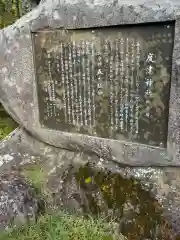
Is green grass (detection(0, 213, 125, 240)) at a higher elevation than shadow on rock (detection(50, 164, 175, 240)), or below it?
below

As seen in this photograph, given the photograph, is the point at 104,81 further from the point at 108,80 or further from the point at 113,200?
the point at 113,200

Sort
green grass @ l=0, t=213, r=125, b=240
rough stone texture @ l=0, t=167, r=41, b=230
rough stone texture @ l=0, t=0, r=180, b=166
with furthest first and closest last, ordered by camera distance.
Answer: rough stone texture @ l=0, t=167, r=41, b=230, green grass @ l=0, t=213, r=125, b=240, rough stone texture @ l=0, t=0, r=180, b=166

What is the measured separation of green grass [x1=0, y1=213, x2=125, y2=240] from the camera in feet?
8.39

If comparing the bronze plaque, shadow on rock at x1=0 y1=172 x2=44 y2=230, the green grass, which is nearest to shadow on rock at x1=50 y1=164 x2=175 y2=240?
the green grass

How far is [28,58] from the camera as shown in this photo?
3.00 meters

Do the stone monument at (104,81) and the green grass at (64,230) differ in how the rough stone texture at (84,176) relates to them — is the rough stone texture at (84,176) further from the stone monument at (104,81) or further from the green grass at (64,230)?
the green grass at (64,230)

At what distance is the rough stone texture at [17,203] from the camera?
8.75 feet

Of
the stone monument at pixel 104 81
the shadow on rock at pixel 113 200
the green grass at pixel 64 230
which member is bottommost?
the green grass at pixel 64 230

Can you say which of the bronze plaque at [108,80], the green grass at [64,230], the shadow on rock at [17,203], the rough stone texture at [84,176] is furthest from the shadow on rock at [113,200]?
the bronze plaque at [108,80]

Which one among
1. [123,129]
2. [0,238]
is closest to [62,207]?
[0,238]

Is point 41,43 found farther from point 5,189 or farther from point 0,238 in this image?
point 0,238

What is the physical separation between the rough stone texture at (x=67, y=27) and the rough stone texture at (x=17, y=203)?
0.56m

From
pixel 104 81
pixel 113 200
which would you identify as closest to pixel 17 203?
pixel 113 200

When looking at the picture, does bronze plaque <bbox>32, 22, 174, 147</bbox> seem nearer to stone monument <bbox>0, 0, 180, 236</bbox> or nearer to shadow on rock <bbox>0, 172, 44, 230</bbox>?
stone monument <bbox>0, 0, 180, 236</bbox>
